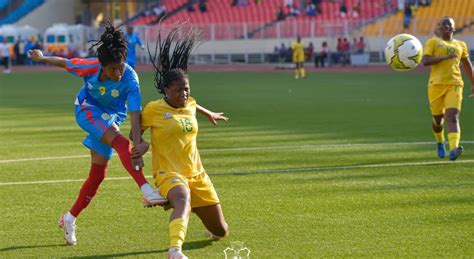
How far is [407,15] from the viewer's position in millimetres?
59312

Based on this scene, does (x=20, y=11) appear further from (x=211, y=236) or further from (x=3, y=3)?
(x=211, y=236)

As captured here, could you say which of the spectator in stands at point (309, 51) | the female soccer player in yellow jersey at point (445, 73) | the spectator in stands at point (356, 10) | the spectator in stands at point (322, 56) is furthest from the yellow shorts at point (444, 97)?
the spectator in stands at point (356, 10)

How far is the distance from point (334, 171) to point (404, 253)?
218 inches

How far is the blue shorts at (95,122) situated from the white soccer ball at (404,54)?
6.25 metres

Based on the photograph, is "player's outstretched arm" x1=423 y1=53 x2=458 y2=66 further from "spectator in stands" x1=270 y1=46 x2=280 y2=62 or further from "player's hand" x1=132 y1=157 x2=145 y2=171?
"spectator in stands" x1=270 y1=46 x2=280 y2=62

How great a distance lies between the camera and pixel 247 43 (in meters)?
65.1

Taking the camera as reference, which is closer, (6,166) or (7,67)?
(6,166)

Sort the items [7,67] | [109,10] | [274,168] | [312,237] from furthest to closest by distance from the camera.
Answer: [109,10], [7,67], [274,168], [312,237]

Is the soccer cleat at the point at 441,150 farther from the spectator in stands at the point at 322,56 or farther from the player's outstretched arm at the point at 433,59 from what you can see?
the spectator in stands at the point at 322,56

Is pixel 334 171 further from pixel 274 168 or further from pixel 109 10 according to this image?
pixel 109 10

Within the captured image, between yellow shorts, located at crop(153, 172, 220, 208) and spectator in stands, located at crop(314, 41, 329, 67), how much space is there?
50.7m

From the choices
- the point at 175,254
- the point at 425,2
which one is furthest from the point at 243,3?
the point at 175,254

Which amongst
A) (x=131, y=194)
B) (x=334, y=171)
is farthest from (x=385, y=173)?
(x=131, y=194)

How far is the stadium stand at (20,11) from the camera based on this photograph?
8181 cm
